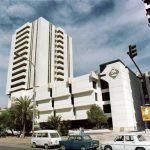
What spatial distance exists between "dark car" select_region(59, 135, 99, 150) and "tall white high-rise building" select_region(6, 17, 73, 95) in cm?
6810

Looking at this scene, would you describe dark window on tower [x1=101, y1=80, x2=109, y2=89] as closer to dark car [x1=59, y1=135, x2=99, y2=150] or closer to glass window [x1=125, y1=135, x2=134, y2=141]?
dark car [x1=59, y1=135, x2=99, y2=150]

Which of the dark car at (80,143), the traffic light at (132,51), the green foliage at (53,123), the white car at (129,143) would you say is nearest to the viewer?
the traffic light at (132,51)

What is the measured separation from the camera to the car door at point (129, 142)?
58.9ft

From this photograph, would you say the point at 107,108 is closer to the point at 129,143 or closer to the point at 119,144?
the point at 119,144

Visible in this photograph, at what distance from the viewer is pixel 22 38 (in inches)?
4114

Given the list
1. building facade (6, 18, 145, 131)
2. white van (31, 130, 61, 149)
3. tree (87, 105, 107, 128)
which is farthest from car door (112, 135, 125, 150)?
building facade (6, 18, 145, 131)

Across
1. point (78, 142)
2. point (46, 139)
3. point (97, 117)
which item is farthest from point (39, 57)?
point (78, 142)

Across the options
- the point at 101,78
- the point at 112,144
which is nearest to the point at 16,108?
the point at 101,78

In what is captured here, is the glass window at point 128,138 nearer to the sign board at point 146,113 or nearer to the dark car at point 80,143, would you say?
the dark car at point 80,143

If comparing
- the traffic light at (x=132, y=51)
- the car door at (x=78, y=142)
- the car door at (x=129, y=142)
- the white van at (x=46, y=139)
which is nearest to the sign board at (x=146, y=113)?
the car door at (x=78, y=142)

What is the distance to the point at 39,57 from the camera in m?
95.7

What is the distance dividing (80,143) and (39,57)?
76.1 metres

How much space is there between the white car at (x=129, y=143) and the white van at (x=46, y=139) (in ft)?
28.8

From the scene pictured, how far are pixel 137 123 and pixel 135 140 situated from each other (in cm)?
4260
